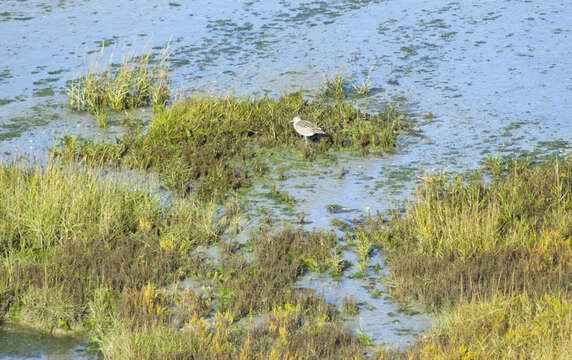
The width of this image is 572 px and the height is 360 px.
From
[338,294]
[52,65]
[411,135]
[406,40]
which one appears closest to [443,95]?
[411,135]

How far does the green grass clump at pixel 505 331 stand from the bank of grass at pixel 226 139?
4.52 meters

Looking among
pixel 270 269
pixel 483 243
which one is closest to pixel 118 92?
pixel 270 269

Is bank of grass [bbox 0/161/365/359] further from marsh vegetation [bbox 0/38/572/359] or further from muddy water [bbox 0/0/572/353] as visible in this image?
muddy water [bbox 0/0/572/353]

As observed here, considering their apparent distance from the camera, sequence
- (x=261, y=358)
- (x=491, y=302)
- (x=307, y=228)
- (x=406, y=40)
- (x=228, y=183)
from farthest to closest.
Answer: (x=406, y=40) → (x=228, y=183) → (x=307, y=228) → (x=491, y=302) → (x=261, y=358)

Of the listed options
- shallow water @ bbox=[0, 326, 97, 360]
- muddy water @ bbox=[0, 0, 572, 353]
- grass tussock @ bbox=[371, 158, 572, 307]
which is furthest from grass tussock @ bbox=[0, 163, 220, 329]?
grass tussock @ bbox=[371, 158, 572, 307]

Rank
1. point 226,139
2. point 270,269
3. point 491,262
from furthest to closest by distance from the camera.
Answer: point 226,139, point 270,269, point 491,262

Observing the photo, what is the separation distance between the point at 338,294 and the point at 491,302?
1.69 metres

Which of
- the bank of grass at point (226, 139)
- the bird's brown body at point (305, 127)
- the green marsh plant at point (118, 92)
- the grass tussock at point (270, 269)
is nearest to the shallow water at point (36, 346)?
the grass tussock at point (270, 269)

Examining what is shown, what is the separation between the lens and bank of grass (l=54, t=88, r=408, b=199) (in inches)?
432

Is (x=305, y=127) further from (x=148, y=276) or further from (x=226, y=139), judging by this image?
(x=148, y=276)

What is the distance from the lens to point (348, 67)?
1583 cm

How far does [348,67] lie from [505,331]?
986 centimetres

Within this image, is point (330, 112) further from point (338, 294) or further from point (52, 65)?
point (52, 65)

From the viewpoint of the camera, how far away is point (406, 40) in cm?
1753
